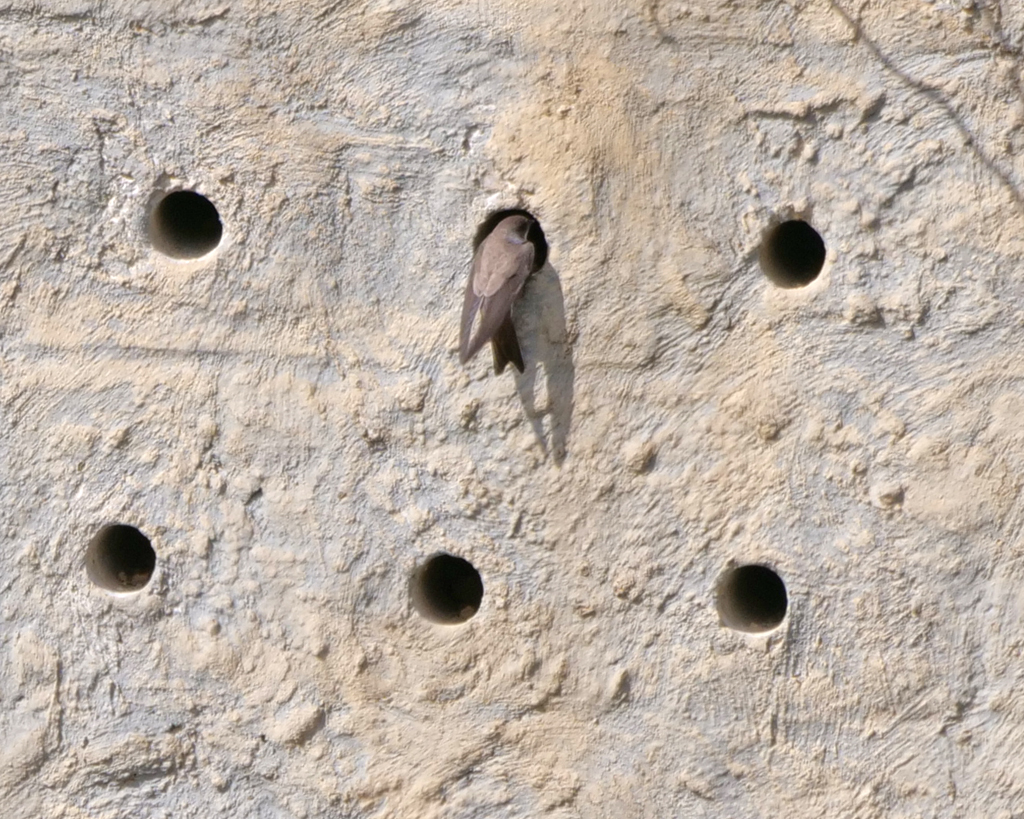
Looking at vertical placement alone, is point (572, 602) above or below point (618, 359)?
below

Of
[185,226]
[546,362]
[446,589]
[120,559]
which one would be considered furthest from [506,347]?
[120,559]

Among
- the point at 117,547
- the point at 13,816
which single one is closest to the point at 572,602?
the point at 117,547

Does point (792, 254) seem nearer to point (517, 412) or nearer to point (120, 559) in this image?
point (517, 412)

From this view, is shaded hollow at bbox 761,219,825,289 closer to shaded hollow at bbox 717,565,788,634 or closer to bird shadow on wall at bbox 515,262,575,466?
bird shadow on wall at bbox 515,262,575,466

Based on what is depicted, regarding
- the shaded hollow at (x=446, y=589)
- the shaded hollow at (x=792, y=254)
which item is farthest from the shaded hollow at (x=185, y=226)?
the shaded hollow at (x=792, y=254)

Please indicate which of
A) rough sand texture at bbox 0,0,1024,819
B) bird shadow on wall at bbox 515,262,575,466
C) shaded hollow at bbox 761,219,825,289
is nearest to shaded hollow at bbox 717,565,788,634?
rough sand texture at bbox 0,0,1024,819

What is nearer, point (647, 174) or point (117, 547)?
point (647, 174)

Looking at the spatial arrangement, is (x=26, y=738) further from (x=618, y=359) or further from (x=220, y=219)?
(x=618, y=359)
